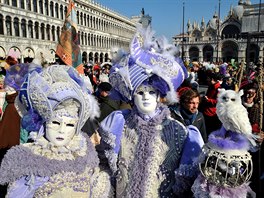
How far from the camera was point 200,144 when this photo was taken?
1.96 m

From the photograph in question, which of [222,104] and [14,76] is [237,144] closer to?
[222,104]

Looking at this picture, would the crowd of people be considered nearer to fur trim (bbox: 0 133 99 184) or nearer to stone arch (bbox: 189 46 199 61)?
fur trim (bbox: 0 133 99 184)

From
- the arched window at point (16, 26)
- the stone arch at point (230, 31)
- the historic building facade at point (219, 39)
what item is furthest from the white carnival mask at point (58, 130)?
the stone arch at point (230, 31)

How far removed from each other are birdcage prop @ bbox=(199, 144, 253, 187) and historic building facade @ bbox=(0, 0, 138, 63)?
39.0 ft

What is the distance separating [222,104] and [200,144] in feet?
1.65

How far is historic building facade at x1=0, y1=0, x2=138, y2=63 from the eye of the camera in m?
24.7

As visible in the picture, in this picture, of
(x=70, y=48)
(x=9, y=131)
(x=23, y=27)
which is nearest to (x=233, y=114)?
(x=9, y=131)

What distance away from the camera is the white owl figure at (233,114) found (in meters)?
1.47

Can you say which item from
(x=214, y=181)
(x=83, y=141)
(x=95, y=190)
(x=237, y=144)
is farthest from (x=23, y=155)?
(x=237, y=144)

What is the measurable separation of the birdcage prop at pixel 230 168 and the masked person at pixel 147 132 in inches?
15.6

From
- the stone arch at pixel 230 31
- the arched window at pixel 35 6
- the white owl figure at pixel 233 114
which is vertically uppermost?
the stone arch at pixel 230 31

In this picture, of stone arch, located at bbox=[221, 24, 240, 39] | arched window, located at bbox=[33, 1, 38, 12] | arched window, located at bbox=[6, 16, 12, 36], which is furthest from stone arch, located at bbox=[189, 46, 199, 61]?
arched window, located at bbox=[6, 16, 12, 36]

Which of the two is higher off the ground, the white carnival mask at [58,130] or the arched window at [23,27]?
the arched window at [23,27]

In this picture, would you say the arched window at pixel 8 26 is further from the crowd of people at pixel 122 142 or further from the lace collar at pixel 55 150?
the lace collar at pixel 55 150
